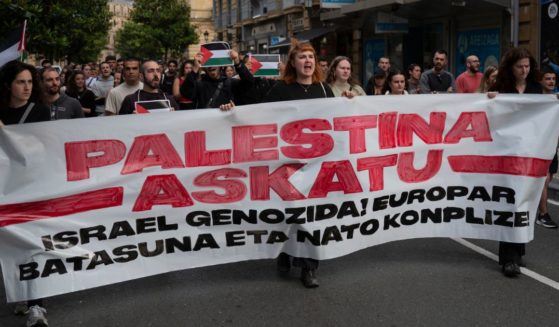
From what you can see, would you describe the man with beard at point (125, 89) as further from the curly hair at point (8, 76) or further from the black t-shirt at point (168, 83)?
the black t-shirt at point (168, 83)

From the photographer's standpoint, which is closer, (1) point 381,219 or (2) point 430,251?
(1) point 381,219

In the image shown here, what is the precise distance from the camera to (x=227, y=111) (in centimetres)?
474

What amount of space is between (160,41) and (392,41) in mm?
23083

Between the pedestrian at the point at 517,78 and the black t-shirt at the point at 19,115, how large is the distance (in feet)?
11.4

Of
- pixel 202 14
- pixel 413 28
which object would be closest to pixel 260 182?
pixel 413 28

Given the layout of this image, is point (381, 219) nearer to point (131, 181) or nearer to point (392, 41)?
point (131, 181)

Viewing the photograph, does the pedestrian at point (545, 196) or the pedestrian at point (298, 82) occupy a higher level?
the pedestrian at point (298, 82)

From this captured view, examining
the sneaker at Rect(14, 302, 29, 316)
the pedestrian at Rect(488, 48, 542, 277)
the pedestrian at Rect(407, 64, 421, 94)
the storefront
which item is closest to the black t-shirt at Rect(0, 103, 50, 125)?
the sneaker at Rect(14, 302, 29, 316)

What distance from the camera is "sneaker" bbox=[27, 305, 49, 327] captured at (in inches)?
159

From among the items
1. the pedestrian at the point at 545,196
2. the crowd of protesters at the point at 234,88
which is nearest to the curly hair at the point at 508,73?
the crowd of protesters at the point at 234,88

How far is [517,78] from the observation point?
17.5 ft

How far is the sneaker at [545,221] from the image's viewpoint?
6531mm

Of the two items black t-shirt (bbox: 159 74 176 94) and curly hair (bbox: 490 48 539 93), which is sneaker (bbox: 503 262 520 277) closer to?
curly hair (bbox: 490 48 539 93)

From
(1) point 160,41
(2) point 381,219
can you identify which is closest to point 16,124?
(2) point 381,219
